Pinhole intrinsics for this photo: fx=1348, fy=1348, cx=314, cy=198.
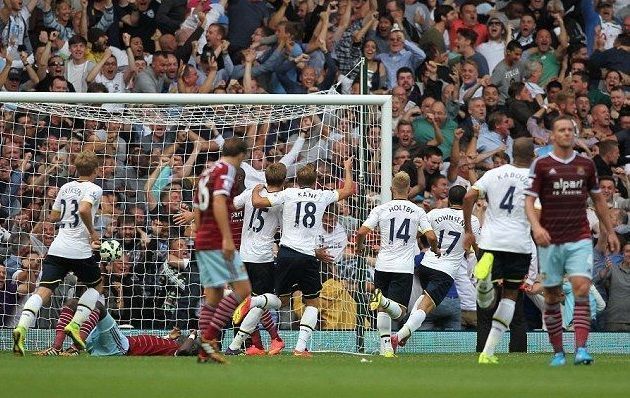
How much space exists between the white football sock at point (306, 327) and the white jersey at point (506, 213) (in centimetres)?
316

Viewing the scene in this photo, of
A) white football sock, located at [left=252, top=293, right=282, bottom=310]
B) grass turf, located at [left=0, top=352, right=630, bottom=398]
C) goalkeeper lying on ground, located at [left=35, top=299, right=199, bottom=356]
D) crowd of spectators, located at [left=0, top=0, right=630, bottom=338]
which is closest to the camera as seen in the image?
grass turf, located at [left=0, top=352, right=630, bottom=398]

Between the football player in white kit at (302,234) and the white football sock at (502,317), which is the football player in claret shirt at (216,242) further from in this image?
the football player in white kit at (302,234)

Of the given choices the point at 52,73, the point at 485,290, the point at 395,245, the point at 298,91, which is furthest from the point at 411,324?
the point at 52,73

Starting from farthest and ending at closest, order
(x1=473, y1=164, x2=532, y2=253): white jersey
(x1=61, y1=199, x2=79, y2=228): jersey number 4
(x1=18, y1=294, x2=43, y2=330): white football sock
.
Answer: (x1=61, y1=199, x2=79, y2=228): jersey number 4, (x1=18, y1=294, x2=43, y2=330): white football sock, (x1=473, y1=164, x2=532, y2=253): white jersey

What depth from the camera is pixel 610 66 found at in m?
24.6

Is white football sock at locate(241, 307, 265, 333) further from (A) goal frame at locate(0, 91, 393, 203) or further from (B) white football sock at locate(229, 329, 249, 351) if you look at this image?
(A) goal frame at locate(0, 91, 393, 203)

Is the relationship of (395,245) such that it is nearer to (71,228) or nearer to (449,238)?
(449,238)

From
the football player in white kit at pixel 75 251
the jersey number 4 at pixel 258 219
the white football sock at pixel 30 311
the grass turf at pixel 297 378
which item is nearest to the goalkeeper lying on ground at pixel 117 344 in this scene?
the football player in white kit at pixel 75 251

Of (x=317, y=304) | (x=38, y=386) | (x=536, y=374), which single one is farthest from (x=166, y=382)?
(x=317, y=304)

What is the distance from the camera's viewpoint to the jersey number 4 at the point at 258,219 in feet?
56.5

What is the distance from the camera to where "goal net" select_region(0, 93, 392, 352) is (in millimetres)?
18625

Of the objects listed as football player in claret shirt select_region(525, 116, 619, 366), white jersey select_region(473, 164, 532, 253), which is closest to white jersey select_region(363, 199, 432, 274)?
white jersey select_region(473, 164, 532, 253)

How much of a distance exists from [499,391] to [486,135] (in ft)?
42.2

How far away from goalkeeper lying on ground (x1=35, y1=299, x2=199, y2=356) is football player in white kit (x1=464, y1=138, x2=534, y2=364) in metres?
3.92
